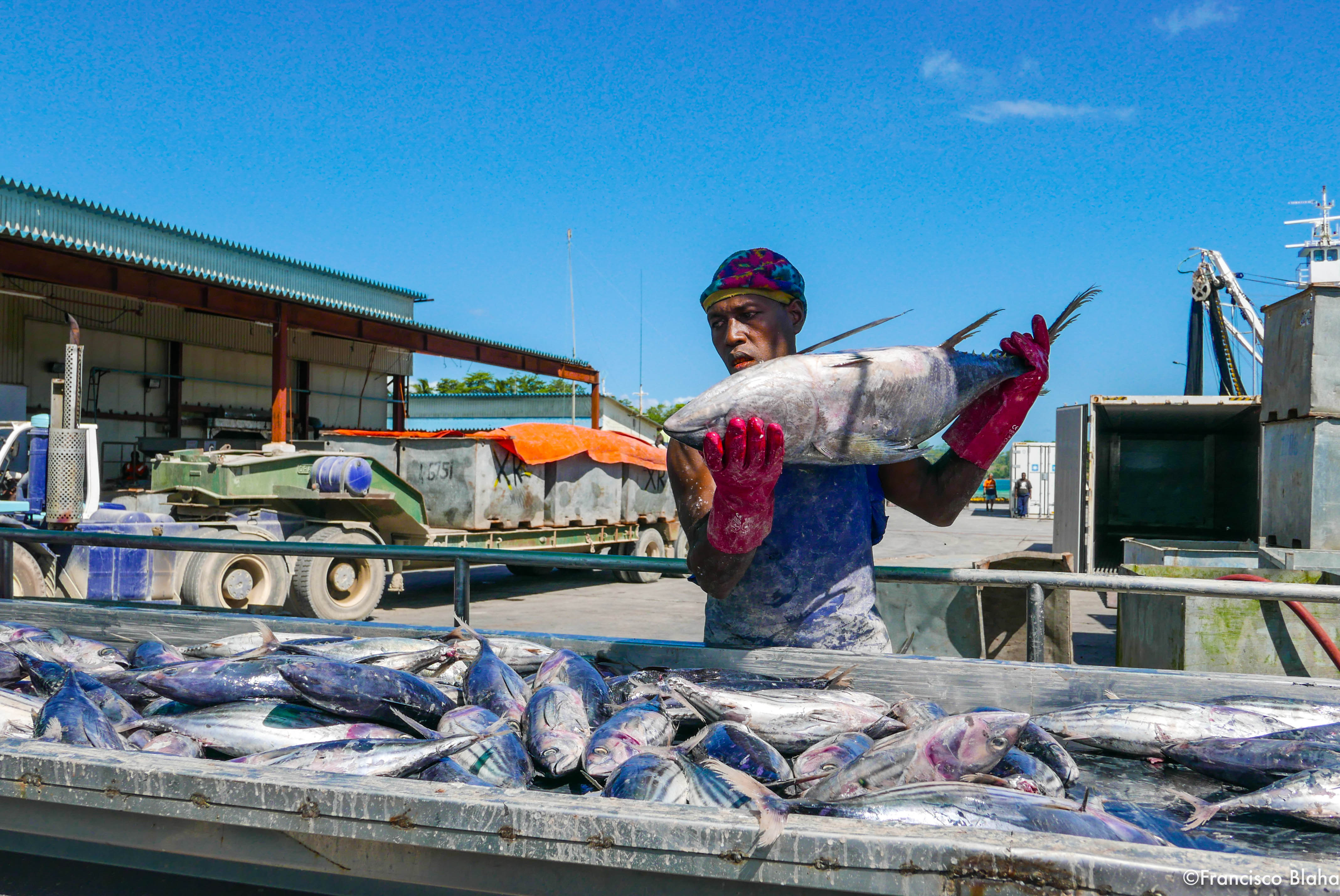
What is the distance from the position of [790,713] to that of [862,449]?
0.69 metres

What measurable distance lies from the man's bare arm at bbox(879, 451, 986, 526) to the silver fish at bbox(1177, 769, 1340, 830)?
3.33 ft

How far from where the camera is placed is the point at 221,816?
146 cm

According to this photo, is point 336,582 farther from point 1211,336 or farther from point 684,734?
point 1211,336

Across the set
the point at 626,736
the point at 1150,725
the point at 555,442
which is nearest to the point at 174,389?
the point at 555,442

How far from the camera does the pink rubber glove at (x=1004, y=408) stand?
242cm

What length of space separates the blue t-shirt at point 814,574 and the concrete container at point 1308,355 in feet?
18.7

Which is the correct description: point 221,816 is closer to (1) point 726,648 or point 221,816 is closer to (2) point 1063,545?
(1) point 726,648

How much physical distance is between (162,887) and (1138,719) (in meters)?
2.19

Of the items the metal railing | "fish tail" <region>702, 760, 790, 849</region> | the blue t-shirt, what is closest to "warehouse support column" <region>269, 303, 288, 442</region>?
the metal railing

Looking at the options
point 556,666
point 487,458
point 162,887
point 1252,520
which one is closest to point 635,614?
point 487,458

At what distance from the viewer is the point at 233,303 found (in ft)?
57.7

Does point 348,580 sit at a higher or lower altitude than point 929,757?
lower

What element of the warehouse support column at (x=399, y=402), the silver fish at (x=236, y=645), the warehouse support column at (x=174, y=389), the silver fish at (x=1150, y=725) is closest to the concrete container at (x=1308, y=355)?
the silver fish at (x=1150, y=725)

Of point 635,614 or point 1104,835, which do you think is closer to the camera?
point 1104,835
